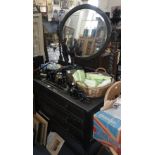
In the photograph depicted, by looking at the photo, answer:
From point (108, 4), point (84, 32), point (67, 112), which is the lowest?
point (67, 112)

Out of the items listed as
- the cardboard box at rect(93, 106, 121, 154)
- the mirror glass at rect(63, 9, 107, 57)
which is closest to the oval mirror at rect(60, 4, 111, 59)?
the mirror glass at rect(63, 9, 107, 57)

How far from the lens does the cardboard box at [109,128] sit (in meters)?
1.04

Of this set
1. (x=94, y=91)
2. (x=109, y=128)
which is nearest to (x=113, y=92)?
(x=94, y=91)

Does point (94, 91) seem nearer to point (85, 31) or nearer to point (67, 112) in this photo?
point (67, 112)

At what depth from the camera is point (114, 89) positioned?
1.32 meters

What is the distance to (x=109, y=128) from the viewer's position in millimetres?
1063

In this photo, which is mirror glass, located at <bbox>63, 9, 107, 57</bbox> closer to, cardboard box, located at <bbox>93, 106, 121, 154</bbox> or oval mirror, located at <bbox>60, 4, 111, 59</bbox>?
oval mirror, located at <bbox>60, 4, 111, 59</bbox>

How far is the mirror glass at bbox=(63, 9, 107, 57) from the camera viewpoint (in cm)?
145

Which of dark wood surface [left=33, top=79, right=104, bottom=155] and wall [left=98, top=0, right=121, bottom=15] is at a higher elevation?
wall [left=98, top=0, right=121, bottom=15]

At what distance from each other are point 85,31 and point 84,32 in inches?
0.5

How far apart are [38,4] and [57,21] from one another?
0.79ft

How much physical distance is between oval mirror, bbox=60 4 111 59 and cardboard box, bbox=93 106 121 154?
54 cm

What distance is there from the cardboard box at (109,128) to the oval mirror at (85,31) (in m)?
0.54
